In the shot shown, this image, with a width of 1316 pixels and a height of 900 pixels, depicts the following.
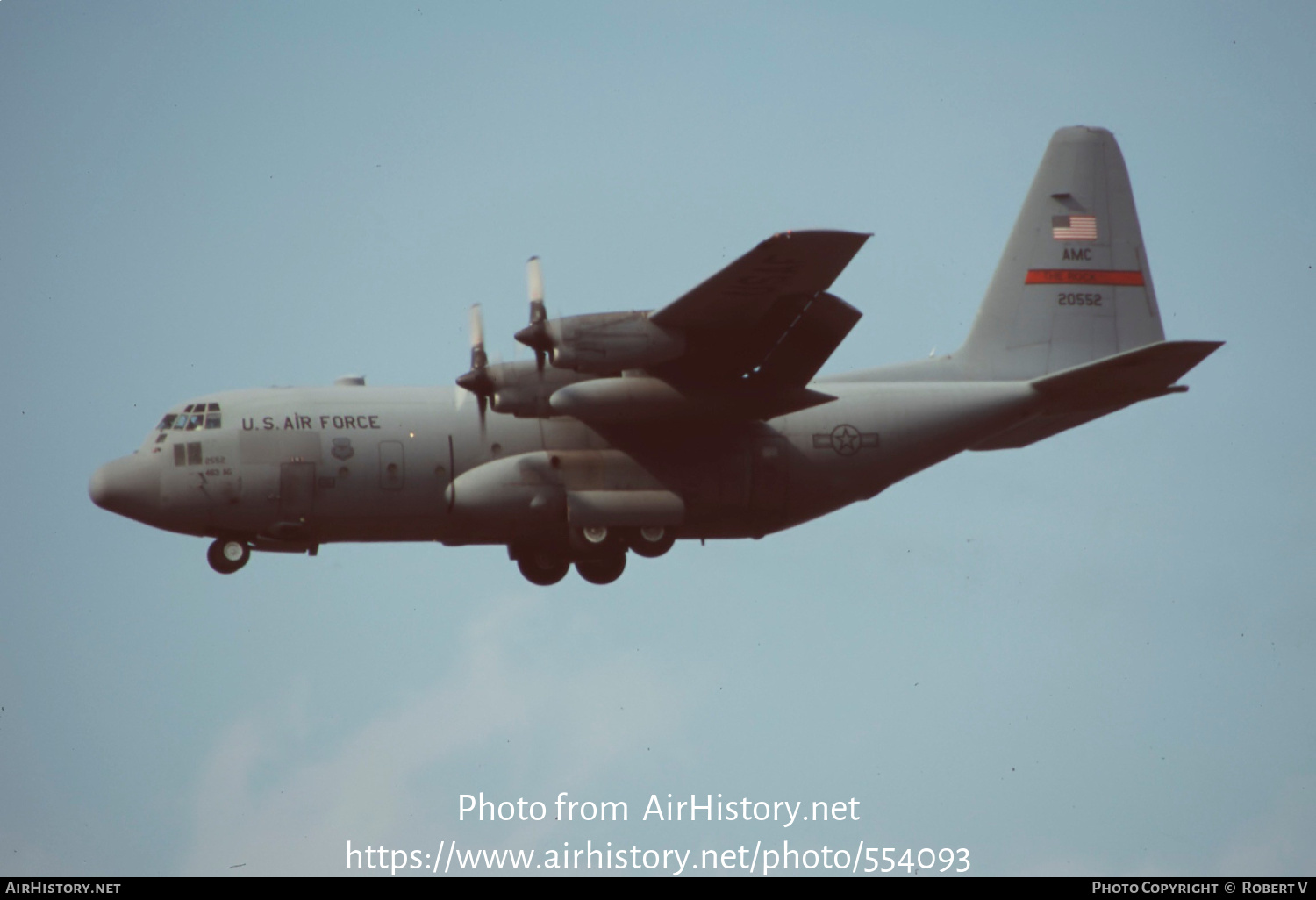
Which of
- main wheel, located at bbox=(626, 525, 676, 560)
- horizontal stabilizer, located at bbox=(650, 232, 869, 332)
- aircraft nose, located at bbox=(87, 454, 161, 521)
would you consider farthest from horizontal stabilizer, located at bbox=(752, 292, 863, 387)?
aircraft nose, located at bbox=(87, 454, 161, 521)

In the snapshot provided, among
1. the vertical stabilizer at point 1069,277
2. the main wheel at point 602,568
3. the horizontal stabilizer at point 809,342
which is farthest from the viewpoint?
the vertical stabilizer at point 1069,277

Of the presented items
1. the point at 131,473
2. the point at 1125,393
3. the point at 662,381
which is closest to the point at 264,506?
the point at 131,473

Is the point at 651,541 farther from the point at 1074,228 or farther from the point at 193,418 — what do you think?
the point at 1074,228

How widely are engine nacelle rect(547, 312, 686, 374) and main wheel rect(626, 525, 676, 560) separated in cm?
298

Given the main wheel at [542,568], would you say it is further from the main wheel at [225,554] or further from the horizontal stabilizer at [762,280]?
the horizontal stabilizer at [762,280]

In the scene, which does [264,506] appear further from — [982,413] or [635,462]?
[982,413]

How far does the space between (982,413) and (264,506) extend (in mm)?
10771

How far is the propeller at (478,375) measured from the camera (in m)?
22.6

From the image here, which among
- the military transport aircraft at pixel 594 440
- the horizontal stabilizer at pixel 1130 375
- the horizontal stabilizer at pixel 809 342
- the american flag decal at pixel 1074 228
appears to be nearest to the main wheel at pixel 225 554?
the military transport aircraft at pixel 594 440

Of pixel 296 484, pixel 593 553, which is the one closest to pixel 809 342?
pixel 593 553

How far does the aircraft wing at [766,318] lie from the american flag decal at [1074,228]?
5.55 metres

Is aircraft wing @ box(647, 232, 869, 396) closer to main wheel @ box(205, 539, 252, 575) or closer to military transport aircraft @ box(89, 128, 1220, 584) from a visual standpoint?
military transport aircraft @ box(89, 128, 1220, 584)
